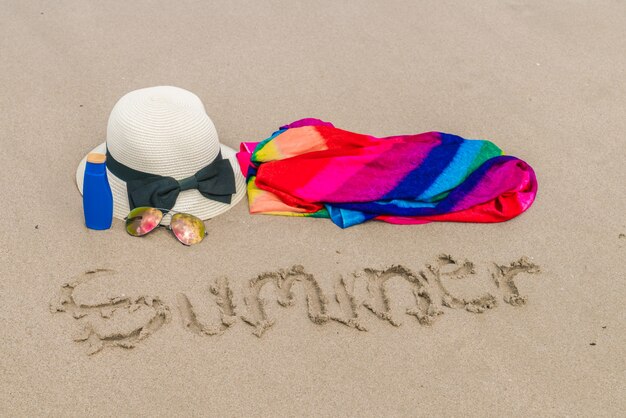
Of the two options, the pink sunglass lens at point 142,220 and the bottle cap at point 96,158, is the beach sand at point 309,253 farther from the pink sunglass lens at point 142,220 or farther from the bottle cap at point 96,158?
the bottle cap at point 96,158

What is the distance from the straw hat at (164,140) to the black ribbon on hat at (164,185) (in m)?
0.02

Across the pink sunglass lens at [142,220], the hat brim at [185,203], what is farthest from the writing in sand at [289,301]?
the hat brim at [185,203]

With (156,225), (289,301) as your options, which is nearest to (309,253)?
(289,301)

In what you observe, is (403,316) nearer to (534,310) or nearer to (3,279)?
(534,310)

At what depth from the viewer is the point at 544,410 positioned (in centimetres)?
308

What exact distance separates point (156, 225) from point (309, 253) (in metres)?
0.72

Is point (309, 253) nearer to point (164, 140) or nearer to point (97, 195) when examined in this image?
point (164, 140)

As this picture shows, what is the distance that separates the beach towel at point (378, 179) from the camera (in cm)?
383

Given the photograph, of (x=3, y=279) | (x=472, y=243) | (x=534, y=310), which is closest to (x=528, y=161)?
(x=472, y=243)

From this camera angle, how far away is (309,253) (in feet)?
12.0

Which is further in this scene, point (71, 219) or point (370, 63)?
point (370, 63)

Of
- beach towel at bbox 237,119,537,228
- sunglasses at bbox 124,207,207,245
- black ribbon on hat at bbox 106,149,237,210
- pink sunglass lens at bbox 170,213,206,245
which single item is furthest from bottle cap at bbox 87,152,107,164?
beach towel at bbox 237,119,537,228

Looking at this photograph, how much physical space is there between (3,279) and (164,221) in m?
0.75

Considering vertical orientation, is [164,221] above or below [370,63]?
below
